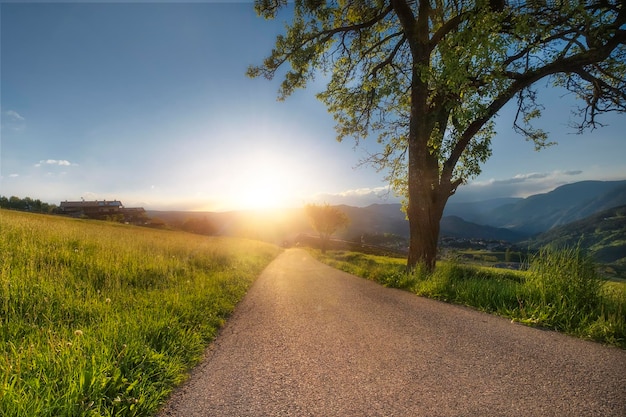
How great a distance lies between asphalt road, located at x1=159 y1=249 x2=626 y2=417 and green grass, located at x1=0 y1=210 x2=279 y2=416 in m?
0.44

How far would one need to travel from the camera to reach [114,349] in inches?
133

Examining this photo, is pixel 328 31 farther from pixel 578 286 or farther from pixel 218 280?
pixel 578 286

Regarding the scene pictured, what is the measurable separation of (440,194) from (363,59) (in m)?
8.15

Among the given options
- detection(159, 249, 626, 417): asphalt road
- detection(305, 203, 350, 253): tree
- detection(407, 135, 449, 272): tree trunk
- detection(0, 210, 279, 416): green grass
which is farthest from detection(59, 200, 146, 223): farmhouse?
detection(159, 249, 626, 417): asphalt road

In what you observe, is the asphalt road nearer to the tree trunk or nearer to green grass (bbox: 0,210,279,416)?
green grass (bbox: 0,210,279,416)

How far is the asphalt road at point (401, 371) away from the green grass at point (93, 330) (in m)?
0.44

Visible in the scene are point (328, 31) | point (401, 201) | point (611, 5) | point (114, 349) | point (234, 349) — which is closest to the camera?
point (114, 349)

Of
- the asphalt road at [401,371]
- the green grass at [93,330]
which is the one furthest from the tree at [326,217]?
the asphalt road at [401,371]

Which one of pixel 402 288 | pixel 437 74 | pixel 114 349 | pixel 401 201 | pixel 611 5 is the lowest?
pixel 402 288

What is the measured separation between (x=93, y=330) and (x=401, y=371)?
13.8 feet

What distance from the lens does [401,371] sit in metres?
3.48

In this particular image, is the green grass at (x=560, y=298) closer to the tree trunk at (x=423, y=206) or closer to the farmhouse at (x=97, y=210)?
the tree trunk at (x=423, y=206)

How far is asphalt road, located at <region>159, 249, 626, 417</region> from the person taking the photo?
2.81 metres

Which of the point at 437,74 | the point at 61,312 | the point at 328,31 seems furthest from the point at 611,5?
the point at 61,312
